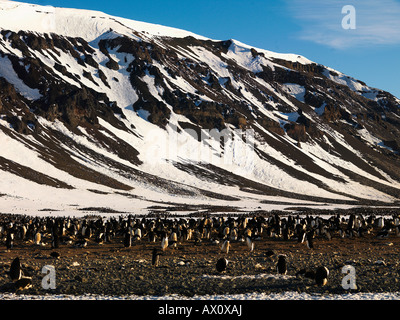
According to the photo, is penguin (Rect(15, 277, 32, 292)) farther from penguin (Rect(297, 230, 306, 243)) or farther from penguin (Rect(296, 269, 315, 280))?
penguin (Rect(297, 230, 306, 243))

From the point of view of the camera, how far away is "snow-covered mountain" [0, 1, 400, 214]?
3467 inches

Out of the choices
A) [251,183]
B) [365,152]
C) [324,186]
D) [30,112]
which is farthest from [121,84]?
[365,152]

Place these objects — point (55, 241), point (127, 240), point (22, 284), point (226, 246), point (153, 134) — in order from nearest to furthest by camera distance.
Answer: point (22, 284) → point (226, 246) → point (55, 241) → point (127, 240) → point (153, 134)

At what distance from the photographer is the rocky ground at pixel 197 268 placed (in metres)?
14.4

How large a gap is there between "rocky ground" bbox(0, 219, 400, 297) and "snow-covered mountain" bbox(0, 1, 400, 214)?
136ft

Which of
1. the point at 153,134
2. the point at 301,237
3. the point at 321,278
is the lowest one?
the point at 321,278

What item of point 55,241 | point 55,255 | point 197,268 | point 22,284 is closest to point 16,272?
point 22,284

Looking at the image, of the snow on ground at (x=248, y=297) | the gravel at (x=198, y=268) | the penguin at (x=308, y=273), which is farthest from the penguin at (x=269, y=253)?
the snow on ground at (x=248, y=297)

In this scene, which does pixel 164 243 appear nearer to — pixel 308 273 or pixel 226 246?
pixel 226 246

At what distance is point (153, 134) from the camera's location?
5153 inches

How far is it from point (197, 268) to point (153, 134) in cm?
11432

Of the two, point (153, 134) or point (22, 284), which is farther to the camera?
point (153, 134)

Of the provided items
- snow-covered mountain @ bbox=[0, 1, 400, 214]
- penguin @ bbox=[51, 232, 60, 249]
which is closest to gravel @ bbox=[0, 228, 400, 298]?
penguin @ bbox=[51, 232, 60, 249]

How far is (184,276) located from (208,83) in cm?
16532
